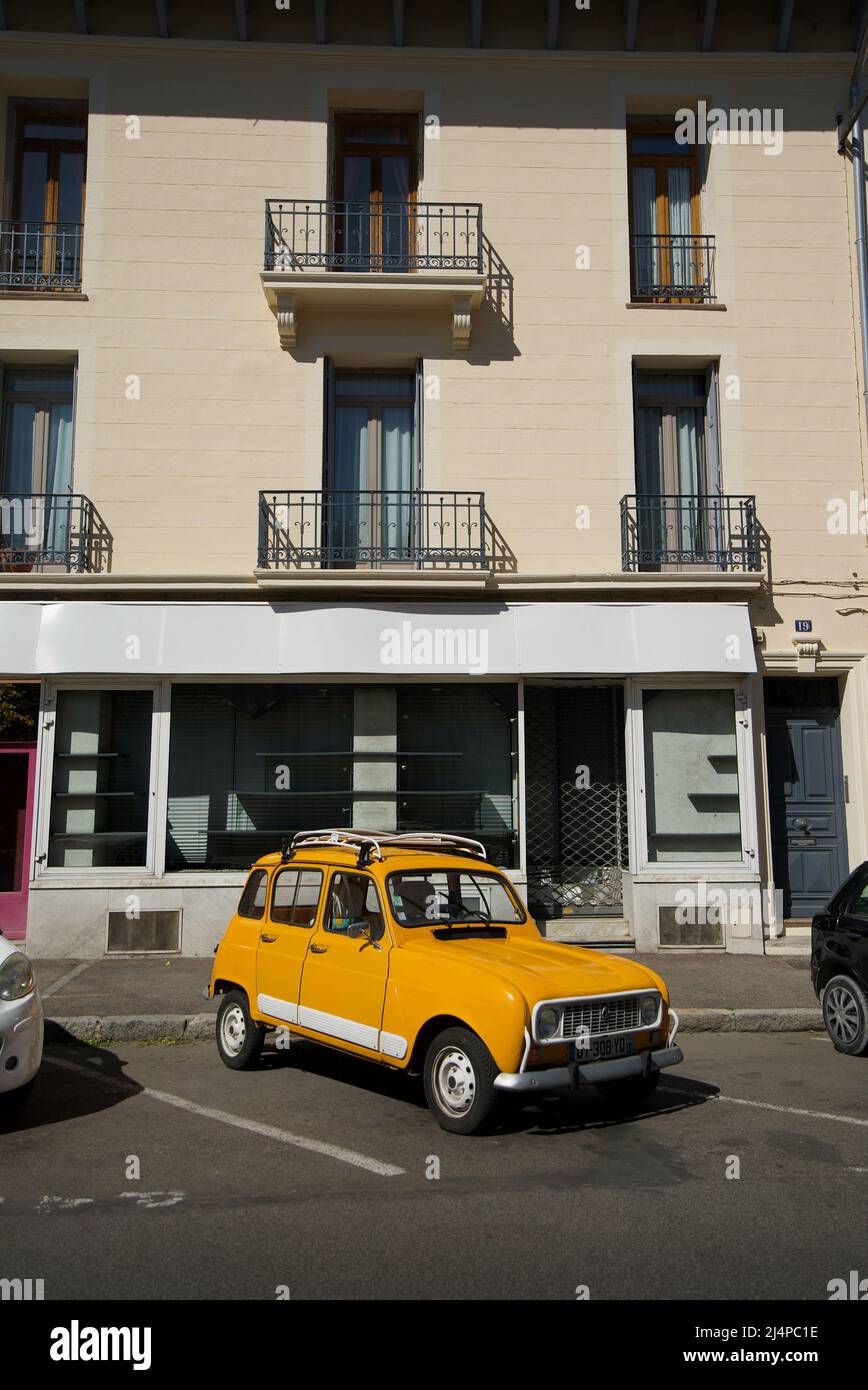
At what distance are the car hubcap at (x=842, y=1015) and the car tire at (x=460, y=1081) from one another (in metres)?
3.62

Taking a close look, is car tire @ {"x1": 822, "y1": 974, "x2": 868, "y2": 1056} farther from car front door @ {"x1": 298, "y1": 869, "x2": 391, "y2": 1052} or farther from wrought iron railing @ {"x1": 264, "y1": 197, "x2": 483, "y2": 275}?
wrought iron railing @ {"x1": 264, "y1": 197, "x2": 483, "y2": 275}

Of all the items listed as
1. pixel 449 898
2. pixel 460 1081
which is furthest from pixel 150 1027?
pixel 460 1081

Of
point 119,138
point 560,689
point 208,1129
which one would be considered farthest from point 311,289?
point 208,1129

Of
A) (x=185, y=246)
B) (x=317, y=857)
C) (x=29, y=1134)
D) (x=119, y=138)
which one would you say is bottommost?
(x=29, y=1134)

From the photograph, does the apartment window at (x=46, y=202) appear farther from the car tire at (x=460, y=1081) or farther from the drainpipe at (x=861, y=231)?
the car tire at (x=460, y=1081)

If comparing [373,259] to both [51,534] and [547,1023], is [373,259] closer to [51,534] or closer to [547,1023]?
[51,534]

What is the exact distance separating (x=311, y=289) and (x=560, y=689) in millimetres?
5948

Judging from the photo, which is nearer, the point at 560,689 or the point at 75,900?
the point at 75,900

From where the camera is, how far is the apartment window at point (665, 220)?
13.9m

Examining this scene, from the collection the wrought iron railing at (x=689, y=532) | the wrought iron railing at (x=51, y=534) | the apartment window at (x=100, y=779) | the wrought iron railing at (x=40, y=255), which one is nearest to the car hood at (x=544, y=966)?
the apartment window at (x=100, y=779)

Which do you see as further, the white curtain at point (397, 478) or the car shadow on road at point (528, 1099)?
the white curtain at point (397, 478)

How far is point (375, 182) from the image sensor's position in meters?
14.1

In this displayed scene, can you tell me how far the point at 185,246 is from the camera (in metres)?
13.5
